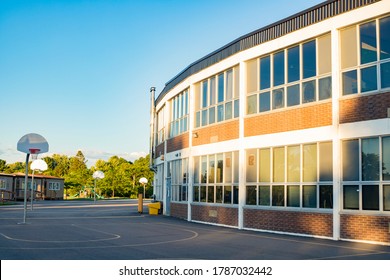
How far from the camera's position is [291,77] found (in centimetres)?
1870

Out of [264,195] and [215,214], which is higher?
[264,195]

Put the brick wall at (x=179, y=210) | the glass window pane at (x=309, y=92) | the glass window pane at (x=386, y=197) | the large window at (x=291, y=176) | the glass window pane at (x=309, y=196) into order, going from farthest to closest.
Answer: the brick wall at (x=179, y=210) < the glass window pane at (x=309, y=92) < the glass window pane at (x=309, y=196) < the large window at (x=291, y=176) < the glass window pane at (x=386, y=197)

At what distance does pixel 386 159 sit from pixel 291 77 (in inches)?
198

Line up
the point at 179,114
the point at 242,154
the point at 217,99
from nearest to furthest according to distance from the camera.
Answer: the point at 242,154, the point at 217,99, the point at 179,114

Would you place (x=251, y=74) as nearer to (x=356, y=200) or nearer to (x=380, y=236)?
(x=356, y=200)

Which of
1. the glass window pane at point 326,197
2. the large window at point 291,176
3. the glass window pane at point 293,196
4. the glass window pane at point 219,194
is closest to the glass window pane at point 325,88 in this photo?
the large window at point 291,176

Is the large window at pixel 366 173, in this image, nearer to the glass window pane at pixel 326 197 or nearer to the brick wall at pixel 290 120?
the glass window pane at pixel 326 197

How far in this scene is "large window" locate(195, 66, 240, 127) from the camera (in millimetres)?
21906

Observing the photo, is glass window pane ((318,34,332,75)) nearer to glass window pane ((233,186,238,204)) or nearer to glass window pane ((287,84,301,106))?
glass window pane ((287,84,301,106))

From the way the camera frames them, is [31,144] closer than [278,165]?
No

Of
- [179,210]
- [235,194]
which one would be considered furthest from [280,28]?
[179,210]

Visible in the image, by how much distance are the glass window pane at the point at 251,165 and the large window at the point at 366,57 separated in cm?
495

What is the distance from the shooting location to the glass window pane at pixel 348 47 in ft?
53.9

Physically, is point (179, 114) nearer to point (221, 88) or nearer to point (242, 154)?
point (221, 88)
